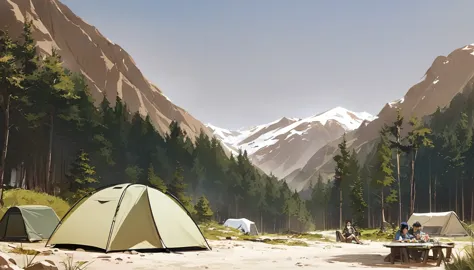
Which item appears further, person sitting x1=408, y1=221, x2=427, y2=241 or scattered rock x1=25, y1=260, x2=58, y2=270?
person sitting x1=408, y1=221, x2=427, y2=241

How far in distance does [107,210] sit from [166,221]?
2394 mm

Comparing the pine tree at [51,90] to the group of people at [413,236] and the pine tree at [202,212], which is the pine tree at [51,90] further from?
the group of people at [413,236]

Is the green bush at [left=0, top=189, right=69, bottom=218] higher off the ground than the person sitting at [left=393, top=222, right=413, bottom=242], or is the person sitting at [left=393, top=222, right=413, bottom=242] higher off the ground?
the green bush at [left=0, top=189, right=69, bottom=218]

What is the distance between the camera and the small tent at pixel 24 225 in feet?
77.8

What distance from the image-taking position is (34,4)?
19712 centimetres

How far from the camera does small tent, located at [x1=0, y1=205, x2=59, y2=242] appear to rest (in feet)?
77.8

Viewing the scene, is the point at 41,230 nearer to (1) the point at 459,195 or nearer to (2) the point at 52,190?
(2) the point at 52,190

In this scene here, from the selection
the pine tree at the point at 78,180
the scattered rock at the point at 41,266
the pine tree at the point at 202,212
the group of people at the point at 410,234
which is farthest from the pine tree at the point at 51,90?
the scattered rock at the point at 41,266

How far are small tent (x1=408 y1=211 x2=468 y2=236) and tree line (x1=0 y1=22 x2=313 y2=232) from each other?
112ft

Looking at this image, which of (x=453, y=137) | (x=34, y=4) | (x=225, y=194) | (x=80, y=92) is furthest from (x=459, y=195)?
(x=34, y=4)

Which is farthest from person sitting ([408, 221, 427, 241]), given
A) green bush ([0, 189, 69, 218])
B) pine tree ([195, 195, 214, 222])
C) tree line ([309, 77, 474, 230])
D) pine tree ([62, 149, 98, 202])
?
pine tree ([195, 195, 214, 222])

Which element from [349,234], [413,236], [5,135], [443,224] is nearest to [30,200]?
[5,135]

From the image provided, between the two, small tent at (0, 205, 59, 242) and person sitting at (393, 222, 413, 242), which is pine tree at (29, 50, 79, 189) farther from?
person sitting at (393, 222, 413, 242)

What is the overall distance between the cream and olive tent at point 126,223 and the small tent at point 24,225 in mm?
4210
